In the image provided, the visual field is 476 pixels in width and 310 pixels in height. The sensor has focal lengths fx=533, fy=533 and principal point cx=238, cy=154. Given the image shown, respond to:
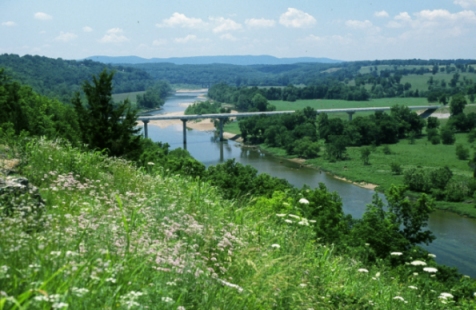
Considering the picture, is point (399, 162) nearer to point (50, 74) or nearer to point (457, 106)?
point (457, 106)

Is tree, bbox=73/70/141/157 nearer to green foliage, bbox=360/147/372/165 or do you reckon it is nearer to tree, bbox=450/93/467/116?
green foliage, bbox=360/147/372/165

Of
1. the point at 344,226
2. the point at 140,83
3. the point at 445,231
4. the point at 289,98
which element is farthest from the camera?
the point at 140,83

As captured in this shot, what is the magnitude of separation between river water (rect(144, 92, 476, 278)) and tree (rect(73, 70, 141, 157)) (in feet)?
62.1

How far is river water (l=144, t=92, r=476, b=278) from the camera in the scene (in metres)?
32.7

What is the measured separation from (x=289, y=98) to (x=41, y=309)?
158 meters

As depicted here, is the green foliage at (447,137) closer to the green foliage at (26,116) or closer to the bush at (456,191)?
the bush at (456,191)

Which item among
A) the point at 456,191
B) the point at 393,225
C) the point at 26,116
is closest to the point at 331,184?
the point at 456,191

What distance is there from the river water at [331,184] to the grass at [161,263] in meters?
24.7

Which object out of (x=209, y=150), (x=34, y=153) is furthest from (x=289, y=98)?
(x=34, y=153)

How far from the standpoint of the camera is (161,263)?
15.8ft

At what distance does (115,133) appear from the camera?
2448cm

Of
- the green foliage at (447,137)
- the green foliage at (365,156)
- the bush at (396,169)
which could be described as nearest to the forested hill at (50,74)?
the green foliage at (365,156)

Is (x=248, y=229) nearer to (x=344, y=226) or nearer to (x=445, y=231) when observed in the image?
(x=344, y=226)

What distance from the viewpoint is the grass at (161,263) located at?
12.8 feet
